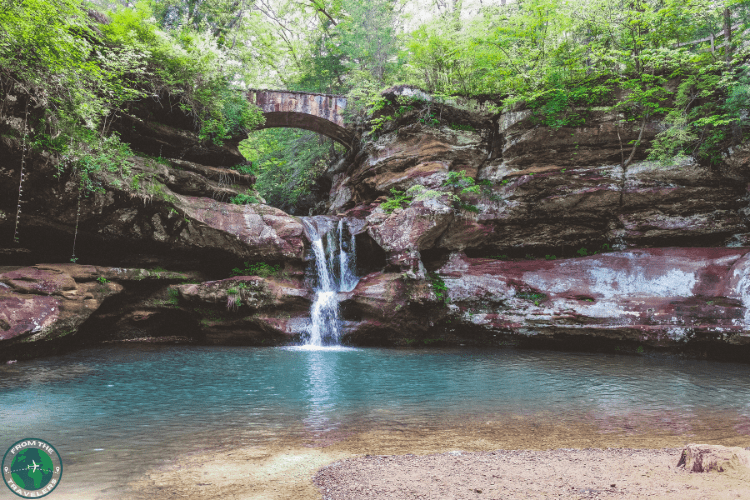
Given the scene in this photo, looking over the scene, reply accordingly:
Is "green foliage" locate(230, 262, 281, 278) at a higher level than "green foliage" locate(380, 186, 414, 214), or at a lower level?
lower

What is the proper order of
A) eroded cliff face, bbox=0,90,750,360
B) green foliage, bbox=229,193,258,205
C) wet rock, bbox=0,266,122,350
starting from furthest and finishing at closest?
green foliage, bbox=229,193,258,205 < eroded cliff face, bbox=0,90,750,360 < wet rock, bbox=0,266,122,350

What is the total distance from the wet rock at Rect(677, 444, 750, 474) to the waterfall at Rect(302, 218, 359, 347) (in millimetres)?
10823

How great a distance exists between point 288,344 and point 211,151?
8.95m

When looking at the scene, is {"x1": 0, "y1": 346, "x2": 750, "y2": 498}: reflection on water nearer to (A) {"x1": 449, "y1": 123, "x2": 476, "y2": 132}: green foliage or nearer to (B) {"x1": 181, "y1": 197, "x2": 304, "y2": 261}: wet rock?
(B) {"x1": 181, "y1": 197, "x2": 304, "y2": 261}: wet rock

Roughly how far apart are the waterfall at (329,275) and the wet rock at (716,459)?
10.8m

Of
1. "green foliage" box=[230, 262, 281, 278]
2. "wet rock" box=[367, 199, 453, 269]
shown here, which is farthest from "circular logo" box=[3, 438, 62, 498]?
"wet rock" box=[367, 199, 453, 269]

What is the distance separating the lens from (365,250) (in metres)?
15.4

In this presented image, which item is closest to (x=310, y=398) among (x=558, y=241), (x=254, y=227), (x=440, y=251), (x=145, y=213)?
(x=254, y=227)

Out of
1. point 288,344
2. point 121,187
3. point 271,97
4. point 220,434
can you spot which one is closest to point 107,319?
point 121,187

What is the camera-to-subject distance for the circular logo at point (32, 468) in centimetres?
336

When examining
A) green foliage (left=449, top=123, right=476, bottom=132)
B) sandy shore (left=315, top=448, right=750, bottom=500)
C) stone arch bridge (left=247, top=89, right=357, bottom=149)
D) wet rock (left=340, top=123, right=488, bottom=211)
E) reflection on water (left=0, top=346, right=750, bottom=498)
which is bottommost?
reflection on water (left=0, top=346, right=750, bottom=498)

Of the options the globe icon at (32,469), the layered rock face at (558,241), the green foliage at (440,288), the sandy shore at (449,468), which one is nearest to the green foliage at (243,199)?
the layered rock face at (558,241)

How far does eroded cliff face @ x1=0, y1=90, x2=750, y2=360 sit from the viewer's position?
429 inches

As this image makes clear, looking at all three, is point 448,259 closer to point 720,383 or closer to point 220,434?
point 720,383
